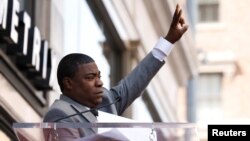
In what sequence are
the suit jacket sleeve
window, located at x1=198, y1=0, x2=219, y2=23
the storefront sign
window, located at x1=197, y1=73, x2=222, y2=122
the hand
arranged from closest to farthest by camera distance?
1. the hand
2. the suit jacket sleeve
3. the storefront sign
4. window, located at x1=198, y1=0, x2=219, y2=23
5. window, located at x1=197, y1=73, x2=222, y2=122

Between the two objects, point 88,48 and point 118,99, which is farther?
point 88,48

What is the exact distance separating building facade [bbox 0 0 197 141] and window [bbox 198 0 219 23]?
2062 centimetres

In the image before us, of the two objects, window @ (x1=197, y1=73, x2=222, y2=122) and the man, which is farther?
window @ (x1=197, y1=73, x2=222, y2=122)

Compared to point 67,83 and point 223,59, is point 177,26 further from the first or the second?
point 223,59

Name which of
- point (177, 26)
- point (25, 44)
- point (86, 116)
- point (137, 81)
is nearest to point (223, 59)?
point (25, 44)

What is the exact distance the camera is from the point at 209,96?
42281mm

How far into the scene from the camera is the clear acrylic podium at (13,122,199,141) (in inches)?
200

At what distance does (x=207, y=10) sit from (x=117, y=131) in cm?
3711

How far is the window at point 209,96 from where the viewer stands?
42031 mm

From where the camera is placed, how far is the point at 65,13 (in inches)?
504

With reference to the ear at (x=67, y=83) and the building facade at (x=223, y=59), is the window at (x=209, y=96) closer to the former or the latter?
the building facade at (x=223, y=59)

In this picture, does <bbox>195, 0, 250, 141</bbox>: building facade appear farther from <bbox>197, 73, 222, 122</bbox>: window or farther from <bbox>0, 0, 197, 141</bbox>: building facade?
<bbox>0, 0, 197, 141</bbox>: building facade

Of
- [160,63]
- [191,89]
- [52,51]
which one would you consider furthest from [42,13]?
[191,89]

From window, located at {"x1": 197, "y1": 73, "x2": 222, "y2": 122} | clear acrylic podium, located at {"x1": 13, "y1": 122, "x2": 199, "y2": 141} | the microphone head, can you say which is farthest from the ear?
window, located at {"x1": 197, "y1": 73, "x2": 222, "y2": 122}
